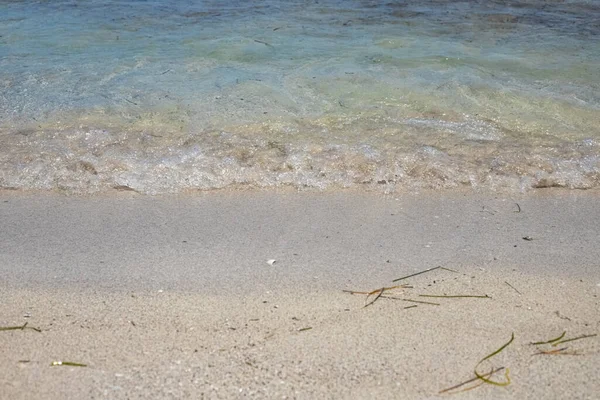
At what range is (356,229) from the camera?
116 inches

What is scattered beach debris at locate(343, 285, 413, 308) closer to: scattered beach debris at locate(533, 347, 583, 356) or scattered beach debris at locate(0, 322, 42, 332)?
scattered beach debris at locate(533, 347, 583, 356)

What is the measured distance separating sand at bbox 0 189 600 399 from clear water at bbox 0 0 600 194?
30 centimetres

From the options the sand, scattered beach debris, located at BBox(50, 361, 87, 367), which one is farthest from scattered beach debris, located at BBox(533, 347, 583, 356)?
scattered beach debris, located at BBox(50, 361, 87, 367)

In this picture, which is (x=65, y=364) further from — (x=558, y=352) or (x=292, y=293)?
(x=558, y=352)

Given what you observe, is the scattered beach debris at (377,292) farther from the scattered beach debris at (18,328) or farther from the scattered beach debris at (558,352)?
the scattered beach debris at (18,328)

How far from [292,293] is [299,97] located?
254 centimetres

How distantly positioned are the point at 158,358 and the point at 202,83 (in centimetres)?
331

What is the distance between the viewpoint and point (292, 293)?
242cm

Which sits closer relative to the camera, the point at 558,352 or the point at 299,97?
the point at 558,352

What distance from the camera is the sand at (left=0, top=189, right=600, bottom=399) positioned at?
6.35 ft

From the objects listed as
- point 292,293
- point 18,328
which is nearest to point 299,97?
point 292,293

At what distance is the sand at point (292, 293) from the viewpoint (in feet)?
6.35

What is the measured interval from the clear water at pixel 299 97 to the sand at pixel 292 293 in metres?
0.30

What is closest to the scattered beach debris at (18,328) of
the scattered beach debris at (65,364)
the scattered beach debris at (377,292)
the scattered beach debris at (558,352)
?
the scattered beach debris at (65,364)
